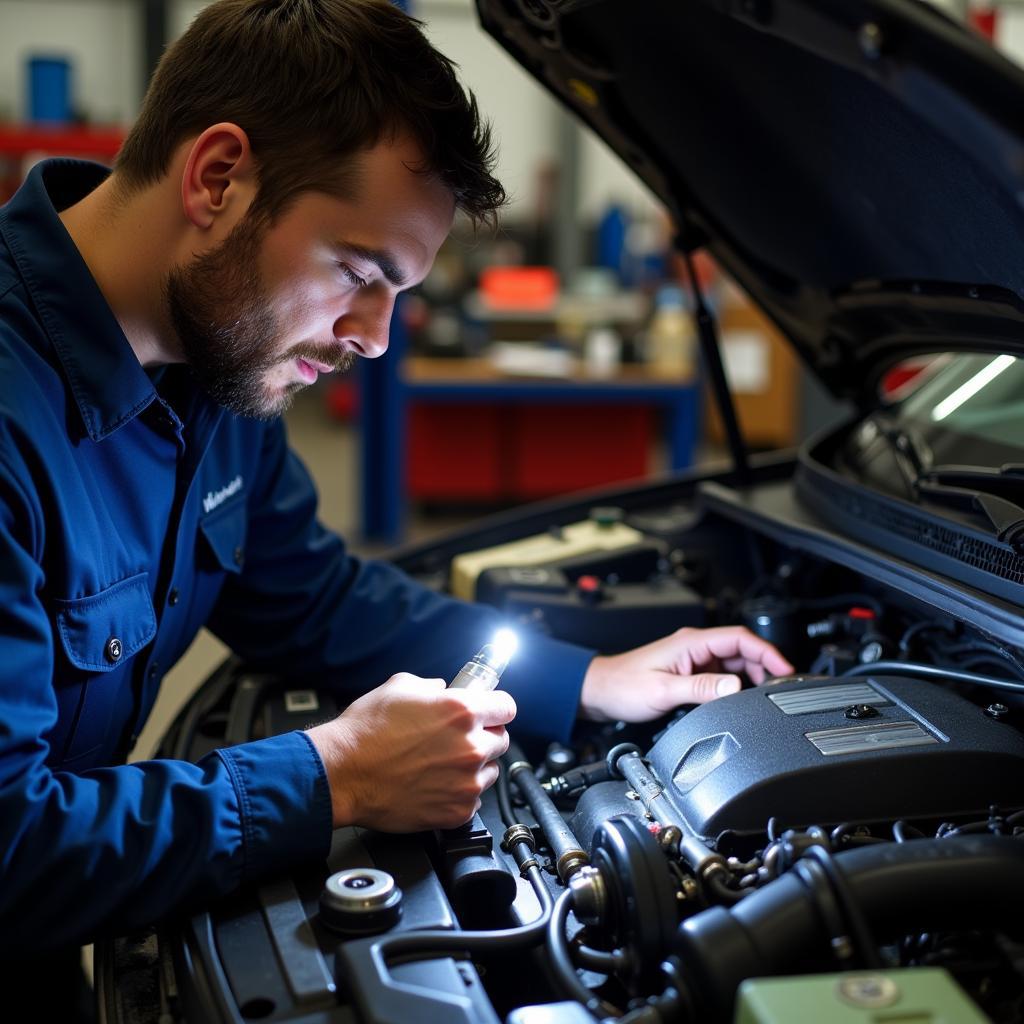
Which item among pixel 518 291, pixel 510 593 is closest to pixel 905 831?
pixel 510 593

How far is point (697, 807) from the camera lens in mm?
977

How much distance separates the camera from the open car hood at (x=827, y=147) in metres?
0.86

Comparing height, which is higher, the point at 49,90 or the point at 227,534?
the point at 49,90

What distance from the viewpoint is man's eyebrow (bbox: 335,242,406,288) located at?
1.07 meters

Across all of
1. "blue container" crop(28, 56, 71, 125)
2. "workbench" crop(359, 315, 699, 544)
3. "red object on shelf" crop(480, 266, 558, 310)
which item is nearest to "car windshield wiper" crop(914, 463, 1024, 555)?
"workbench" crop(359, 315, 699, 544)

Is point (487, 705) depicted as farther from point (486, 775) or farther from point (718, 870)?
point (718, 870)

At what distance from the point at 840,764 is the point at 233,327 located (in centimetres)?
69

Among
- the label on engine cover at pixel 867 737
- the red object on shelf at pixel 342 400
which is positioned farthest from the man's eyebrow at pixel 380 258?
the red object on shelf at pixel 342 400

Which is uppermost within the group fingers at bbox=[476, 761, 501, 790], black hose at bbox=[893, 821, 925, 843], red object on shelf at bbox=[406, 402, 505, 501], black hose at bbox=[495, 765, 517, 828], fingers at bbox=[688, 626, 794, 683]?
black hose at bbox=[893, 821, 925, 843]

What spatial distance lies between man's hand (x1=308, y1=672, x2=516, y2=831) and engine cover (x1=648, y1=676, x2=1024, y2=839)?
7.6 inches

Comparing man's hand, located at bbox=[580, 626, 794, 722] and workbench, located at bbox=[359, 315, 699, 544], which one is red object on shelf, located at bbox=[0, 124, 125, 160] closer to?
workbench, located at bbox=[359, 315, 699, 544]

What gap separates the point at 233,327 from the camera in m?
1.11

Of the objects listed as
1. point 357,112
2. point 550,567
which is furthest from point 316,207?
point 550,567

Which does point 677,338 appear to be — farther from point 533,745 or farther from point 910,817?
point 910,817
